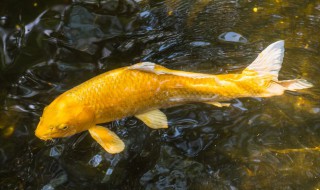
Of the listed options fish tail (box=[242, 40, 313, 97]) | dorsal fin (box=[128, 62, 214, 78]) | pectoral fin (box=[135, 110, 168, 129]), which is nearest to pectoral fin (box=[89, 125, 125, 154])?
pectoral fin (box=[135, 110, 168, 129])

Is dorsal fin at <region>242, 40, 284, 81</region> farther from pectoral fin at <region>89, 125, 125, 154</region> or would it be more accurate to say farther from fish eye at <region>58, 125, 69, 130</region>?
fish eye at <region>58, 125, 69, 130</region>

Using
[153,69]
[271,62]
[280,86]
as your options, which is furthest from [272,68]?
[153,69]

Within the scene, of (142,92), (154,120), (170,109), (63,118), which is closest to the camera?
(63,118)

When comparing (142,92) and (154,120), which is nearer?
(142,92)

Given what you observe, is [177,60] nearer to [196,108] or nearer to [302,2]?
[196,108]

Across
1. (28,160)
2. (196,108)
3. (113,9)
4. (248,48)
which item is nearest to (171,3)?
(113,9)

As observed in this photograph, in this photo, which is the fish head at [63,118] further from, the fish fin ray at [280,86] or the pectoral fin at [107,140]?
the fish fin ray at [280,86]

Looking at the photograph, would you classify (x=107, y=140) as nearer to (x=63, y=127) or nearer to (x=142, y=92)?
(x=63, y=127)
